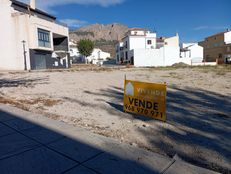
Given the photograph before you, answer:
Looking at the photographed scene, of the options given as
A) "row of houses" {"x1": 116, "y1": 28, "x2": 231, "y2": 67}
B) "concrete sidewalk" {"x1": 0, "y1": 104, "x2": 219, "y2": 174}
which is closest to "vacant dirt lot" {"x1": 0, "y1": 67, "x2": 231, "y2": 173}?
"concrete sidewalk" {"x1": 0, "y1": 104, "x2": 219, "y2": 174}

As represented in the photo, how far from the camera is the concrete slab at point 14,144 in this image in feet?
11.0

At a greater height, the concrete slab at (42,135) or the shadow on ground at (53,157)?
the concrete slab at (42,135)

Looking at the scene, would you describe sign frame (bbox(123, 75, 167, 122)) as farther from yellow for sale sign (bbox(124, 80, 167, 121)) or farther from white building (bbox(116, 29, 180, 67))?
white building (bbox(116, 29, 180, 67))

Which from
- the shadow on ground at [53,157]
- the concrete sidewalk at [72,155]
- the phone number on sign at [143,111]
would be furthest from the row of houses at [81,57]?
the shadow on ground at [53,157]

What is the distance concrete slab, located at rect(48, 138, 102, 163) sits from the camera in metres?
3.17

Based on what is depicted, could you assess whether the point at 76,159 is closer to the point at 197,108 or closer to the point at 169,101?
the point at 197,108

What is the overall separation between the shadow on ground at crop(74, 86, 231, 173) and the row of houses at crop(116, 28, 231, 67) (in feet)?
127

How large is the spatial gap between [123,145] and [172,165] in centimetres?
98

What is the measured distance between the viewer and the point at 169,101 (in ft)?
25.4

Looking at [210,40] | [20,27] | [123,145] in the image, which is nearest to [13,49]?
[20,27]

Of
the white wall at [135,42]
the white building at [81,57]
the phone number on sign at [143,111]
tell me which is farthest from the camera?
the white building at [81,57]

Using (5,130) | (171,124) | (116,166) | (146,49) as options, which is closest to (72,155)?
(116,166)

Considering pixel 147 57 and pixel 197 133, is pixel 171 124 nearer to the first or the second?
pixel 197 133

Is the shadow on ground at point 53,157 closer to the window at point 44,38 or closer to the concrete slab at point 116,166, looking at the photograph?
the concrete slab at point 116,166
